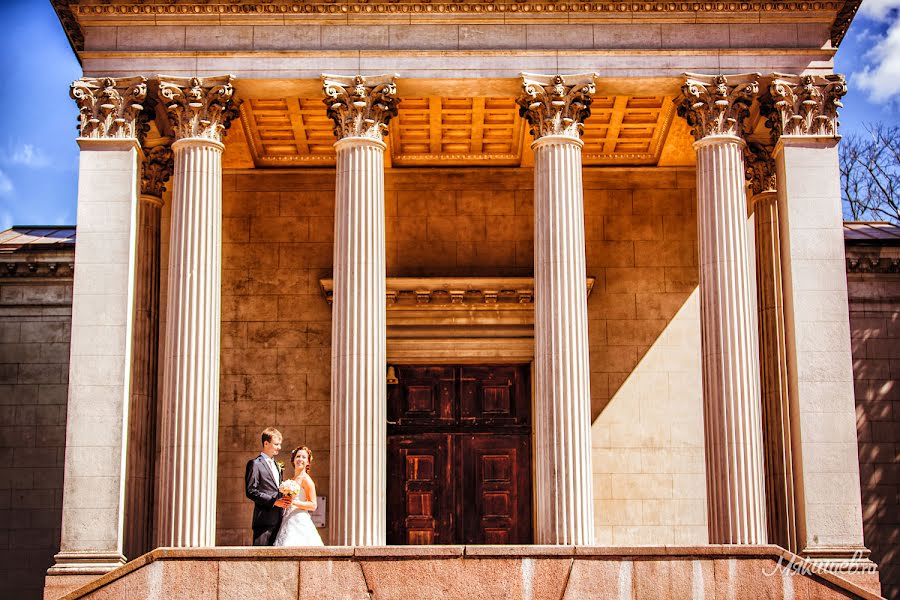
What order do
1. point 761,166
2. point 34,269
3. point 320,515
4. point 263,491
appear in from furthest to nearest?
point 34,269
point 320,515
point 761,166
point 263,491

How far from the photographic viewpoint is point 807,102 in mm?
28984

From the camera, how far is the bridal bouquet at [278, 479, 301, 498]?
22.4 meters

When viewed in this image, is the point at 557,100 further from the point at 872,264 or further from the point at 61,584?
the point at 61,584

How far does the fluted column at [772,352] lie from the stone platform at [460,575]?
8.87m

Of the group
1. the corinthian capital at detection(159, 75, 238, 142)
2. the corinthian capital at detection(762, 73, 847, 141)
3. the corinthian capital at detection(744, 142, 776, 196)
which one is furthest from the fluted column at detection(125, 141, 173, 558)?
the corinthian capital at detection(762, 73, 847, 141)

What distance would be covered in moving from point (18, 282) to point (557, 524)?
17.9m

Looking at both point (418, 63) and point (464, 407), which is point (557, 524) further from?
point (418, 63)

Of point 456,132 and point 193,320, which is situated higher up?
point 456,132

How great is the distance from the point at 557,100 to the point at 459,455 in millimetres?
10109

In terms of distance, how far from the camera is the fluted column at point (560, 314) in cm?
2712

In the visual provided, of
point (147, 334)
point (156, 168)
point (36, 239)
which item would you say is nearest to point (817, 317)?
point (147, 334)

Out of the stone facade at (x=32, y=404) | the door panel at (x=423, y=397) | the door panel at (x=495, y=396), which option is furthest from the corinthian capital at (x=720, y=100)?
the stone facade at (x=32, y=404)

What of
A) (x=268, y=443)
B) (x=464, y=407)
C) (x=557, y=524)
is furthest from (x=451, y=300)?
(x=268, y=443)

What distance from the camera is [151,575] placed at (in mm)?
21047
